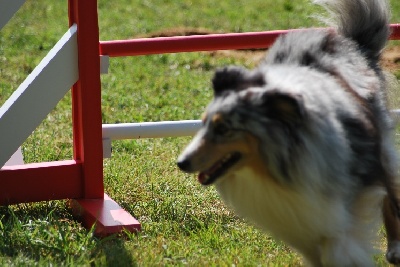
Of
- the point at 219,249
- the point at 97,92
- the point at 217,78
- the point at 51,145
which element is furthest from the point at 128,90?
the point at 217,78

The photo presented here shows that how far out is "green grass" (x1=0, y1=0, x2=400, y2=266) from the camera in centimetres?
452

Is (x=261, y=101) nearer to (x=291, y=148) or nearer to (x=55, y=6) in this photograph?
(x=291, y=148)

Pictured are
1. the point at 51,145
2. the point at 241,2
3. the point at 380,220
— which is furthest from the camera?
the point at 241,2

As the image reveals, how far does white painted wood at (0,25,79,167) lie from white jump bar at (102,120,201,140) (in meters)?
0.50

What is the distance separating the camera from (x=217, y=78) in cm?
388

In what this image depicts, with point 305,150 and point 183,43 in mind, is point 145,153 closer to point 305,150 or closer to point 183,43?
point 183,43

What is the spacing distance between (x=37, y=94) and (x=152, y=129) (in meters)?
0.88

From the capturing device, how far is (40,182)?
5078mm

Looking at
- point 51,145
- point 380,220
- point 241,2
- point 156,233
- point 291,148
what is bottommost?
point 241,2

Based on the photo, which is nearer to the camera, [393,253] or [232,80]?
[232,80]

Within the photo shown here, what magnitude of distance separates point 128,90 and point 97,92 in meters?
3.16

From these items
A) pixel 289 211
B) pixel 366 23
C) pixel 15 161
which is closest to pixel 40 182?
pixel 15 161

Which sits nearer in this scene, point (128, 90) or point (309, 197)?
point (309, 197)

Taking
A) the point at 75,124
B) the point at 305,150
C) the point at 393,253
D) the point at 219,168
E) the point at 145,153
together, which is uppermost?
the point at 305,150
